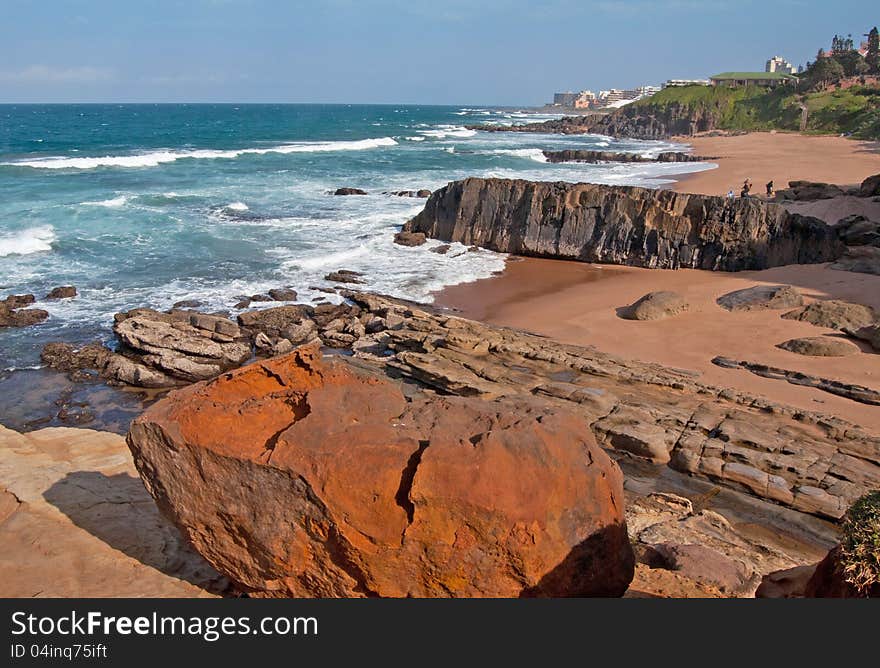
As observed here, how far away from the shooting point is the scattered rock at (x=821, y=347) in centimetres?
1588

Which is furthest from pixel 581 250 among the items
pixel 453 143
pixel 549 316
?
pixel 453 143

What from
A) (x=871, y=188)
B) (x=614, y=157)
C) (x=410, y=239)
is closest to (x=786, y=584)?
(x=410, y=239)

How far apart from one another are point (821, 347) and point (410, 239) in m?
17.8

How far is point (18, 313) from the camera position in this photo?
2002cm

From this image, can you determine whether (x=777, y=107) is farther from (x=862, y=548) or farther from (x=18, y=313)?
(x=862, y=548)

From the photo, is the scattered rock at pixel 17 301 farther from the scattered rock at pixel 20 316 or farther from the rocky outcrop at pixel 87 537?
the rocky outcrop at pixel 87 537

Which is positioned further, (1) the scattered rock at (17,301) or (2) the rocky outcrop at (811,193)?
(2) the rocky outcrop at (811,193)

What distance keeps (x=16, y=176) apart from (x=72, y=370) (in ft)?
123

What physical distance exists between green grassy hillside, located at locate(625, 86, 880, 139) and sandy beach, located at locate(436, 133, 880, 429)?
5010cm

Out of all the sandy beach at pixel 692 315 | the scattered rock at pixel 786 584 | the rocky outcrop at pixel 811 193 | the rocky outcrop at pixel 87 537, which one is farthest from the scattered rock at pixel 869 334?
the rocky outcrop at pixel 811 193

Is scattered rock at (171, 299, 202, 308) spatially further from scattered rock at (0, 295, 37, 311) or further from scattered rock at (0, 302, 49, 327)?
scattered rock at (0, 295, 37, 311)

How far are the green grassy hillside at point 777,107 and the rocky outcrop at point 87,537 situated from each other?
237ft

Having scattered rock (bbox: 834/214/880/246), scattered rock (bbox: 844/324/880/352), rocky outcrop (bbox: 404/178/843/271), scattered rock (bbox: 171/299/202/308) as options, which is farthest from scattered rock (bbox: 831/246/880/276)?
scattered rock (bbox: 171/299/202/308)

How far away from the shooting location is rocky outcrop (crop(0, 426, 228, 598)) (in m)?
6.09
